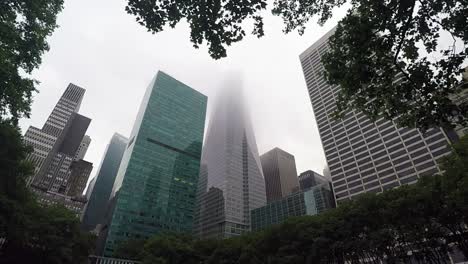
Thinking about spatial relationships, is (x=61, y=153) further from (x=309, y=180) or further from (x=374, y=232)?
(x=374, y=232)

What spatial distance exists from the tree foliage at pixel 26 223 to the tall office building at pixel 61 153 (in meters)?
108

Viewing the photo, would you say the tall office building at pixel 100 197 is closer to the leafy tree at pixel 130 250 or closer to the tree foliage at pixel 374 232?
the leafy tree at pixel 130 250

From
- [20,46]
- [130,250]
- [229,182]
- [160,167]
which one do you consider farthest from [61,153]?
[20,46]

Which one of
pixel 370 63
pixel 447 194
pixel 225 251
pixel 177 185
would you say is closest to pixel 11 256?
pixel 225 251

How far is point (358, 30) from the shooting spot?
25.9 feet

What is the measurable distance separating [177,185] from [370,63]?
9697 cm

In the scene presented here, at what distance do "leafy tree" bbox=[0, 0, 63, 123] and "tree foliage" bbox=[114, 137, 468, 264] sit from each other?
26.5 metres

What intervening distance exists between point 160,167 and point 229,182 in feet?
166

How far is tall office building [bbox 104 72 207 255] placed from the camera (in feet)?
266

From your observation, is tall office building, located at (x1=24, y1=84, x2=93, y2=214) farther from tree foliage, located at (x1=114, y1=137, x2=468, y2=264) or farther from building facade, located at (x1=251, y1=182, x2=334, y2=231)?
tree foliage, located at (x1=114, y1=137, x2=468, y2=264)

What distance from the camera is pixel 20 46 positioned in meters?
12.5

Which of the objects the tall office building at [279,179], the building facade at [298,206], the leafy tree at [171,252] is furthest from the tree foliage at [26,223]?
the tall office building at [279,179]

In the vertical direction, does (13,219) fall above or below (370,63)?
below

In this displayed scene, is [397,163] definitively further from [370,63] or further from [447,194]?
[370,63]
